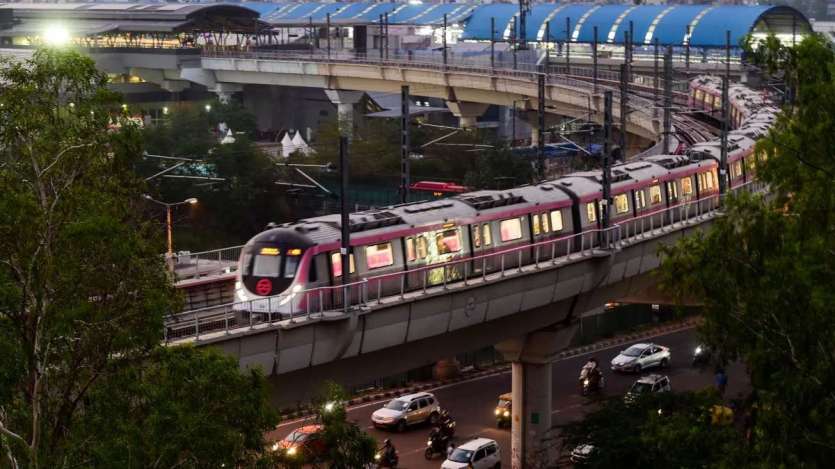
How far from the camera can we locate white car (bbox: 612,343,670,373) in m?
49.7

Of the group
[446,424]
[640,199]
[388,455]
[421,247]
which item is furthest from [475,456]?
[640,199]

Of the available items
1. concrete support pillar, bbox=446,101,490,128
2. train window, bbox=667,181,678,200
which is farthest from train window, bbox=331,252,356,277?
concrete support pillar, bbox=446,101,490,128

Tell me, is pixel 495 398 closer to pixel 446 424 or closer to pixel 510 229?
pixel 446 424

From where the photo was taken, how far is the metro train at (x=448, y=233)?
31047 mm

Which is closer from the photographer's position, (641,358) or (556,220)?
(556,220)

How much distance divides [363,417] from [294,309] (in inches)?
534

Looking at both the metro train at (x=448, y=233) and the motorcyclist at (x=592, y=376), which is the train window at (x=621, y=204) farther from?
the motorcyclist at (x=592, y=376)

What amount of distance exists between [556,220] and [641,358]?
12772 mm

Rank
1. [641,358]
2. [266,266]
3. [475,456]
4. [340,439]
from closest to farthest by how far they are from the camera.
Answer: [340,439] → [266,266] → [475,456] → [641,358]

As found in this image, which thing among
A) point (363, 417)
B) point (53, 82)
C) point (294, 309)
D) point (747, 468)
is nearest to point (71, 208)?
point (53, 82)

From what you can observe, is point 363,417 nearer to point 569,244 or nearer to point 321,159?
point 569,244

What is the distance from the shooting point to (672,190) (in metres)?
45.4

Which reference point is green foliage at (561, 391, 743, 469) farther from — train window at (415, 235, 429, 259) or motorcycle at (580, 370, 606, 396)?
motorcycle at (580, 370, 606, 396)

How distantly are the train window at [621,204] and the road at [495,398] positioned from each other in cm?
546
